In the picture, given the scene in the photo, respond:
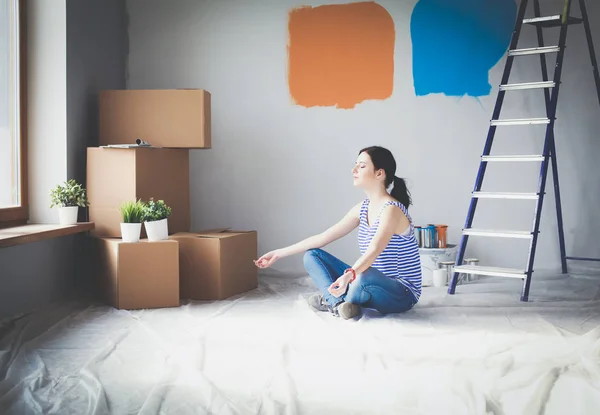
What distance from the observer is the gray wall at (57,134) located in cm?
311

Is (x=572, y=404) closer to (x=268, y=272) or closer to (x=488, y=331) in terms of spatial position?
(x=488, y=331)

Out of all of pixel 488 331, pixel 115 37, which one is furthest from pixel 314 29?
pixel 488 331

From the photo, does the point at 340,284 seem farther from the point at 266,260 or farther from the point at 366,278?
the point at 266,260

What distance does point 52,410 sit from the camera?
177cm

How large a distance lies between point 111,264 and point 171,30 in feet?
6.16

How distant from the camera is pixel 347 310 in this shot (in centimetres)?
279

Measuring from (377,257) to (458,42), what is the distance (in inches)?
73.7

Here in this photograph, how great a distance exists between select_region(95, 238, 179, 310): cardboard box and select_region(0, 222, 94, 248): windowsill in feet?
0.67

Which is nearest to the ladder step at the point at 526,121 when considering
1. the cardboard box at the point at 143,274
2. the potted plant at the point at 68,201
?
the cardboard box at the point at 143,274

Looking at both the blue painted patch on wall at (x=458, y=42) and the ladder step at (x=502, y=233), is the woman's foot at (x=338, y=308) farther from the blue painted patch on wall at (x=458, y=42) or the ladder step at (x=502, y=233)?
the blue painted patch on wall at (x=458, y=42)

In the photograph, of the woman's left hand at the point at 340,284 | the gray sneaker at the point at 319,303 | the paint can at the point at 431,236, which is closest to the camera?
the woman's left hand at the point at 340,284

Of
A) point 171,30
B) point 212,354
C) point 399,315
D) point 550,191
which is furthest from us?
point 171,30

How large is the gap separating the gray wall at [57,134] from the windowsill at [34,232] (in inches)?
3.7

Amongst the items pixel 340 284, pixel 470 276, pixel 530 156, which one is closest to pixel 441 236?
pixel 470 276
